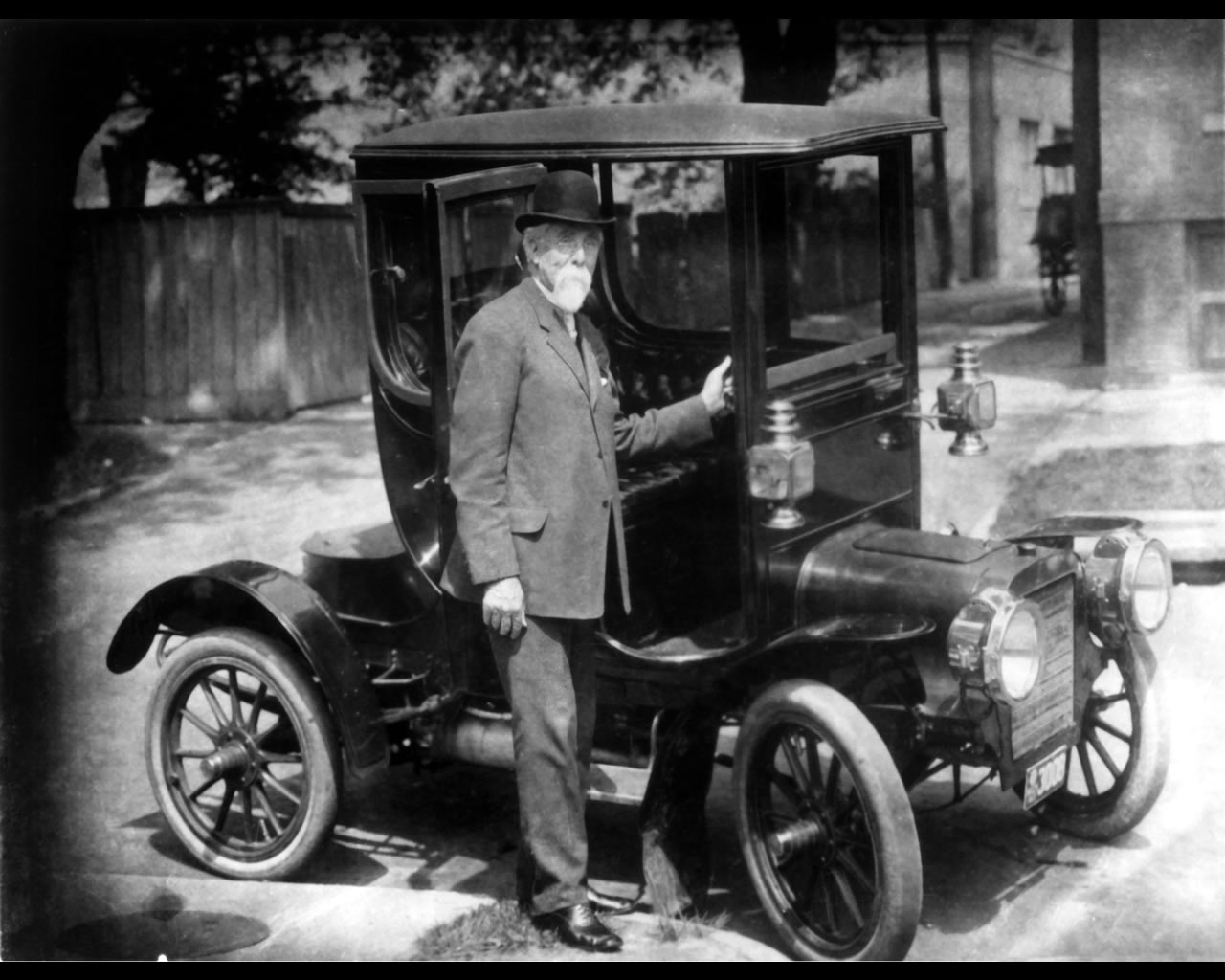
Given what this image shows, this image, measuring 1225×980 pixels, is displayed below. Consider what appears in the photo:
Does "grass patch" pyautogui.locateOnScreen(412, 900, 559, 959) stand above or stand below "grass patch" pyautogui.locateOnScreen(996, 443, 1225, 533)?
below

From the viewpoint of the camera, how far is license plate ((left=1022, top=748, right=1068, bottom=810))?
3.96 metres

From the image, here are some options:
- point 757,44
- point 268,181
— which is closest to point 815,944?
point 757,44

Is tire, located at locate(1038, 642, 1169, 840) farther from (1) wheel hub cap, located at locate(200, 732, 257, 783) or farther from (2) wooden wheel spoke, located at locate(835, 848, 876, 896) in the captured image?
(1) wheel hub cap, located at locate(200, 732, 257, 783)

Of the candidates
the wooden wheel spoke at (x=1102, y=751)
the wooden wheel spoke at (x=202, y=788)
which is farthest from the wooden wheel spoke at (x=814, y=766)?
the wooden wheel spoke at (x=202, y=788)

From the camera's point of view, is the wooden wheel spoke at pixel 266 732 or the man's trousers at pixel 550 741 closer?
the man's trousers at pixel 550 741

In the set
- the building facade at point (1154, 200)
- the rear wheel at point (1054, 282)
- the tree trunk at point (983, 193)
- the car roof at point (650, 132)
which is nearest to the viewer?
the car roof at point (650, 132)

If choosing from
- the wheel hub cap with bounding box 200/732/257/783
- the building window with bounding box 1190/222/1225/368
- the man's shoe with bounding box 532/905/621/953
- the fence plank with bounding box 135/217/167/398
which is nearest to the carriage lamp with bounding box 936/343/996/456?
the man's shoe with bounding box 532/905/621/953

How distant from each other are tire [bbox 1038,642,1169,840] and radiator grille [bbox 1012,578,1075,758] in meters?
0.26

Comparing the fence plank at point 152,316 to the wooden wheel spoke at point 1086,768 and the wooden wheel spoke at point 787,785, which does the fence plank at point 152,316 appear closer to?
the wooden wheel spoke at point 787,785

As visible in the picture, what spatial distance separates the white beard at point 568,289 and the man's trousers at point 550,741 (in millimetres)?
796

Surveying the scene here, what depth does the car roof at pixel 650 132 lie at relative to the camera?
378cm

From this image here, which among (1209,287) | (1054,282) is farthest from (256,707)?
(1054,282)

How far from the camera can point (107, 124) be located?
5398 mm

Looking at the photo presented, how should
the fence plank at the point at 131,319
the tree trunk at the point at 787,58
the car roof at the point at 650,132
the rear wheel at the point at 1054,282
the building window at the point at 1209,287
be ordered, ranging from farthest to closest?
1. the rear wheel at the point at 1054,282
2. the building window at the point at 1209,287
3. the tree trunk at the point at 787,58
4. the fence plank at the point at 131,319
5. the car roof at the point at 650,132
